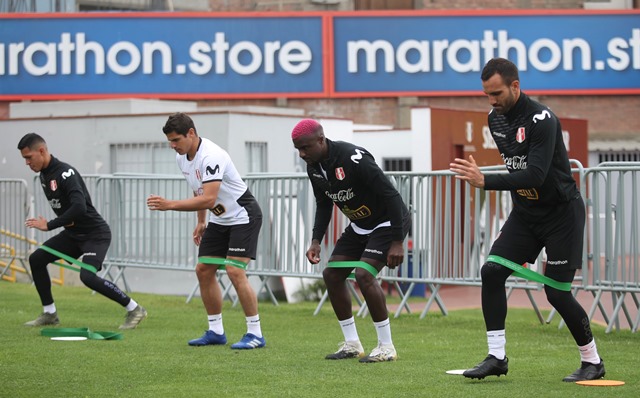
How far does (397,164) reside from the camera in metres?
23.8

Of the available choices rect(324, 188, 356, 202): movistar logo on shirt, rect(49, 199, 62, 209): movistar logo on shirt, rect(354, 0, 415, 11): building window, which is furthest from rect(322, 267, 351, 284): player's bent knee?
rect(354, 0, 415, 11): building window

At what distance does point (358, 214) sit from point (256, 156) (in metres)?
11.5

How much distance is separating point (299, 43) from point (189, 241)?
1480cm

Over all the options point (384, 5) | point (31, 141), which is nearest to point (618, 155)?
point (384, 5)

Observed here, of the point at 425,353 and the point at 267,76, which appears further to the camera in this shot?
the point at 267,76

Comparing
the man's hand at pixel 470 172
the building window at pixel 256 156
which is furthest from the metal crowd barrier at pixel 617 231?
the building window at pixel 256 156

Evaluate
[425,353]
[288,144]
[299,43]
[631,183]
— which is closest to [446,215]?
[631,183]

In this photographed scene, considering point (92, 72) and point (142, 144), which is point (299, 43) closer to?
point (92, 72)

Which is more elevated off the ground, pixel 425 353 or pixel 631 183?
pixel 631 183

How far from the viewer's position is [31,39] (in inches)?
1204

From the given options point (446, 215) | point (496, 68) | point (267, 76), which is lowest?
point (446, 215)

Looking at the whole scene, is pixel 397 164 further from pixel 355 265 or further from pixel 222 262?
pixel 355 265

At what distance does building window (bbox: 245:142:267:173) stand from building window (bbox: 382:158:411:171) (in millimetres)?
3562

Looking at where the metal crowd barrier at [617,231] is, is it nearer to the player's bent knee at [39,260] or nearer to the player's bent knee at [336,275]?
the player's bent knee at [336,275]
